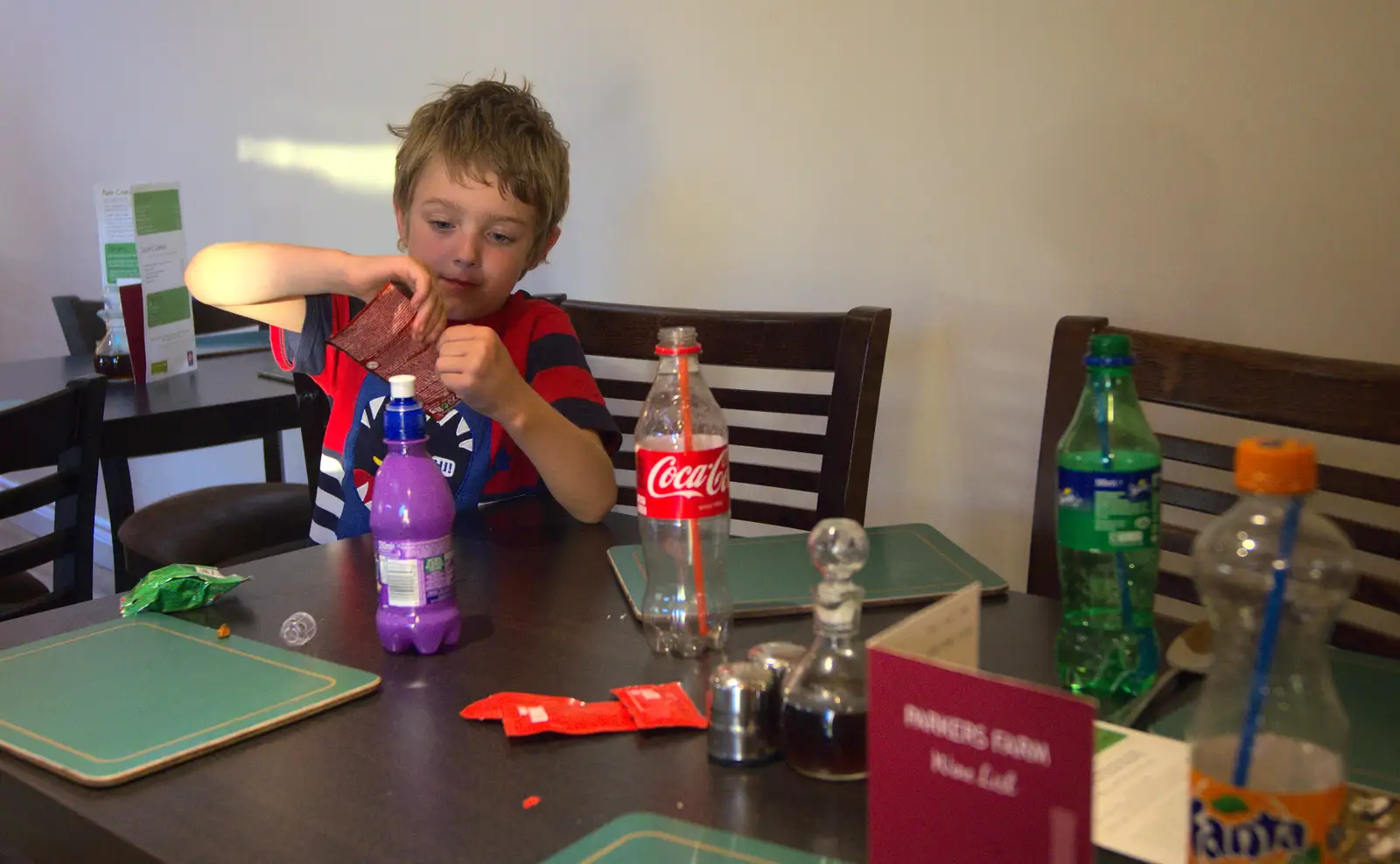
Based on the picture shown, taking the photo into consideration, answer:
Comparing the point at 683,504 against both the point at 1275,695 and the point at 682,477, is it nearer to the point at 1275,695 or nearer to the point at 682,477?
the point at 682,477

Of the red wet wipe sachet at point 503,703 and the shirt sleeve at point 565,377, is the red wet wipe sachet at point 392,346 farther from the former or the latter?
the red wet wipe sachet at point 503,703

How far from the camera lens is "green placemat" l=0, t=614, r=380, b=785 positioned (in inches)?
29.8

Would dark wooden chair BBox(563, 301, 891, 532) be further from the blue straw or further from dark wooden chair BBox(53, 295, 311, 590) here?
the blue straw

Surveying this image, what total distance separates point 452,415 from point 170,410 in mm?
791

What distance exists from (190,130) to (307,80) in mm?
688

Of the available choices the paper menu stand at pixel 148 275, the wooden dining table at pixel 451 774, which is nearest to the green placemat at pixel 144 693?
the wooden dining table at pixel 451 774

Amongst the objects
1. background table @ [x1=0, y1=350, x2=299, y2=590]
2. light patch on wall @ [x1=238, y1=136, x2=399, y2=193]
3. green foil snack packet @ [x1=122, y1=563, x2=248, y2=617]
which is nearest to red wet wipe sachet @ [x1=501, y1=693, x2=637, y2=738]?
green foil snack packet @ [x1=122, y1=563, x2=248, y2=617]

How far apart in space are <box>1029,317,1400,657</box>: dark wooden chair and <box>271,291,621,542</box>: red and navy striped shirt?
50cm

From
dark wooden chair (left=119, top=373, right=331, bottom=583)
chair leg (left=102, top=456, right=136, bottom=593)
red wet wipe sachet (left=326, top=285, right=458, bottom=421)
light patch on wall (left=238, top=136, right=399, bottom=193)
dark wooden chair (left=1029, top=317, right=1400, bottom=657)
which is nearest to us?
dark wooden chair (left=1029, top=317, right=1400, bottom=657)

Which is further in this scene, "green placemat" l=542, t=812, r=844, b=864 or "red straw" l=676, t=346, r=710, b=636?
"red straw" l=676, t=346, r=710, b=636

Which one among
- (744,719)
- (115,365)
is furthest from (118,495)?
(744,719)

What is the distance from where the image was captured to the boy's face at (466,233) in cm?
142

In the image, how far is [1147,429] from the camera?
79 cm

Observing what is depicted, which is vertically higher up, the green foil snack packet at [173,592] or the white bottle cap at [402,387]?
the white bottle cap at [402,387]
